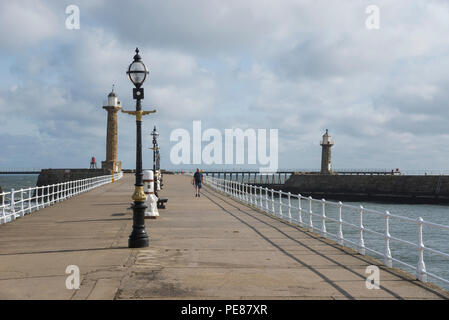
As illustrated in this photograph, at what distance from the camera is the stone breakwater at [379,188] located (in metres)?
67.9

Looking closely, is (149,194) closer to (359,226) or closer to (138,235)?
(138,235)

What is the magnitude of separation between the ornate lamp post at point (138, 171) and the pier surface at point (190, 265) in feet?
1.00

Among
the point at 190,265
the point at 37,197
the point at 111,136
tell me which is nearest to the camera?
the point at 190,265

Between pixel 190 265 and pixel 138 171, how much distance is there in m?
3.74

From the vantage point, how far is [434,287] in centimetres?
754

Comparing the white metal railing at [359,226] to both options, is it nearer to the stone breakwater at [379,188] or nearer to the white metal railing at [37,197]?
the white metal railing at [37,197]

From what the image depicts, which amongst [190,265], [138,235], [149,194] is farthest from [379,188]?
[190,265]

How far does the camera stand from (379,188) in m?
74.0

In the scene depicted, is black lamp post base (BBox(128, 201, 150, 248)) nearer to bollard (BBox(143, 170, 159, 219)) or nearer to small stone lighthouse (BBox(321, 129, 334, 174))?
bollard (BBox(143, 170, 159, 219))

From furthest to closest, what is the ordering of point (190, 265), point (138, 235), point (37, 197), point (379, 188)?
point (379, 188), point (37, 197), point (138, 235), point (190, 265)

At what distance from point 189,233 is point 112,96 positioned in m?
68.1

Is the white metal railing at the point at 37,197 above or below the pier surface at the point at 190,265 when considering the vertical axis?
above

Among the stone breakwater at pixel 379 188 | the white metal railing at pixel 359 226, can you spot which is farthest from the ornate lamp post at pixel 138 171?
the stone breakwater at pixel 379 188
